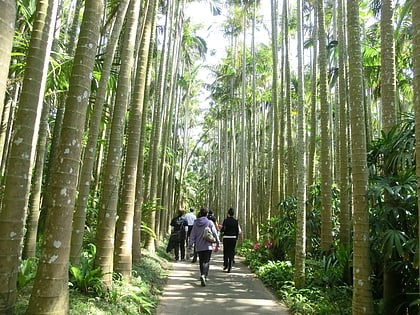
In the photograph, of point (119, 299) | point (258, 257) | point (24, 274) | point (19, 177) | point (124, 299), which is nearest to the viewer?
point (19, 177)

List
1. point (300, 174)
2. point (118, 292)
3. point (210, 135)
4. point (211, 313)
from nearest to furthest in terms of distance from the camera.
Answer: point (118, 292) < point (211, 313) < point (300, 174) < point (210, 135)

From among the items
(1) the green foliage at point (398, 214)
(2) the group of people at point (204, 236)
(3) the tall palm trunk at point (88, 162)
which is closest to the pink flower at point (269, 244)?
(2) the group of people at point (204, 236)

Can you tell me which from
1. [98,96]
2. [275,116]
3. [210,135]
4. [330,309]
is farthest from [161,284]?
[210,135]

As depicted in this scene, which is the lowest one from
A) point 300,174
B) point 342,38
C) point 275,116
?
point 300,174

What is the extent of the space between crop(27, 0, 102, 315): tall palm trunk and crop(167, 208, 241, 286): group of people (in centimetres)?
488

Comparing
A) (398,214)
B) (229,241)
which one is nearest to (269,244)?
(229,241)

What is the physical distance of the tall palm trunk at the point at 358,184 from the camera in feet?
15.9

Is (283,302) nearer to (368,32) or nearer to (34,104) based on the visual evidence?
(34,104)

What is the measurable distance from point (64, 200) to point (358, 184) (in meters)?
3.85

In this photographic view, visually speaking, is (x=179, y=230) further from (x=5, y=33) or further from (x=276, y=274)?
(x=5, y=33)

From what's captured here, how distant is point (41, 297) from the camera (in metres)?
3.51

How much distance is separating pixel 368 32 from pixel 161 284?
12.8 meters

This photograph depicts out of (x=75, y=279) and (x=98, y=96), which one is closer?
(x=75, y=279)

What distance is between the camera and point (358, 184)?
5078mm
